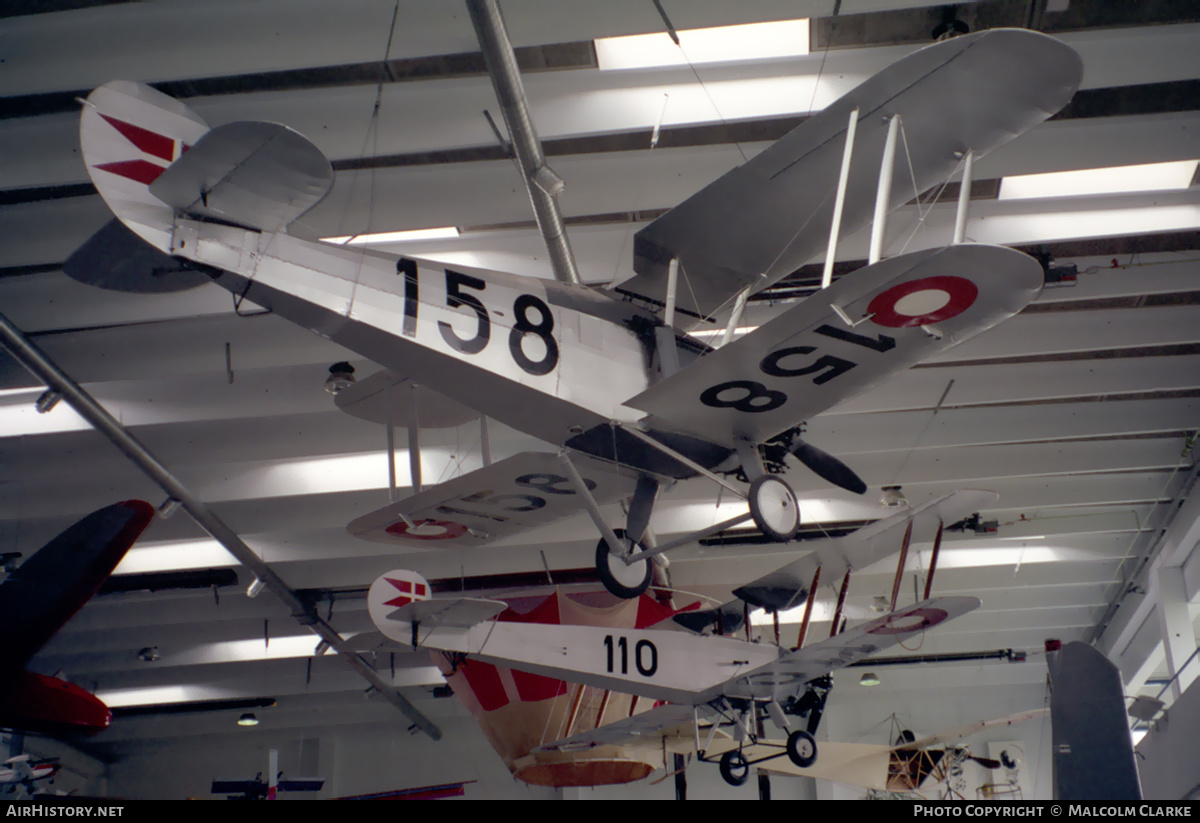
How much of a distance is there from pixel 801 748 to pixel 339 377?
16.7ft

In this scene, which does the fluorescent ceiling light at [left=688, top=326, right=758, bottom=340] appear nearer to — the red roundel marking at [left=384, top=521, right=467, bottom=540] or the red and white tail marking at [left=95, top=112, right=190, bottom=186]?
the red roundel marking at [left=384, top=521, right=467, bottom=540]

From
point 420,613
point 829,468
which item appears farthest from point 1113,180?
point 420,613

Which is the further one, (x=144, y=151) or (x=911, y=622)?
(x=911, y=622)

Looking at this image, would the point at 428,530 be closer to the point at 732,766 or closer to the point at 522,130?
the point at 522,130

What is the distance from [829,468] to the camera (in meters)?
5.17

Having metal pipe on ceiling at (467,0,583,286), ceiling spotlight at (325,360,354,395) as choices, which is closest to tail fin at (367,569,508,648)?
ceiling spotlight at (325,360,354,395)

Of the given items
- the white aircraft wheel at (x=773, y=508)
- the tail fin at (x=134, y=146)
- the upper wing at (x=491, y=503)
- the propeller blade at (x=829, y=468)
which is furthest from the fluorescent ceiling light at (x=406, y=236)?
the white aircraft wheel at (x=773, y=508)

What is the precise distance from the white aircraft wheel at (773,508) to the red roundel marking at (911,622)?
1969 millimetres

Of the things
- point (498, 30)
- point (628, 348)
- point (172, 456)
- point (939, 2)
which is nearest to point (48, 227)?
point (172, 456)

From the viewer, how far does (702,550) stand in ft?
37.7

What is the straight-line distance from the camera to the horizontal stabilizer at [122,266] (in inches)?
164

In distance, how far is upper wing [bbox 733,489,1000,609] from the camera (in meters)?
6.50

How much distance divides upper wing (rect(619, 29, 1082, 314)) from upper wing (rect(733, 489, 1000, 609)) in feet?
7.90

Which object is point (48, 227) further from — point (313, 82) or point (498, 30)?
point (498, 30)
